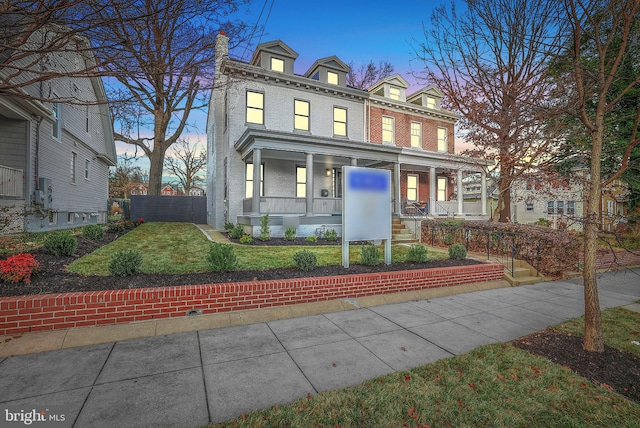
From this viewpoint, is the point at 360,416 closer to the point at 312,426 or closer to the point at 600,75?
the point at 312,426

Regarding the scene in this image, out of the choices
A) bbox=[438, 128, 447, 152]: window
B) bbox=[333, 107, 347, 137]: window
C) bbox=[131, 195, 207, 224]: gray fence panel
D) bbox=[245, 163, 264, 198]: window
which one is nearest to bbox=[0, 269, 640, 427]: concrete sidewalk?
bbox=[245, 163, 264, 198]: window

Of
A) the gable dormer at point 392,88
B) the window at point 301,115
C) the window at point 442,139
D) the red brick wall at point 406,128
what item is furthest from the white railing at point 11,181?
the window at point 442,139

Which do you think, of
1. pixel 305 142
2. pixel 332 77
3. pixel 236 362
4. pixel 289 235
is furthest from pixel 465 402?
pixel 332 77

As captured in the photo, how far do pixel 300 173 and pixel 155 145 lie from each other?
37.4 ft

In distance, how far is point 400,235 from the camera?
12.9 metres

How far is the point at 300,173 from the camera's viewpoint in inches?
609

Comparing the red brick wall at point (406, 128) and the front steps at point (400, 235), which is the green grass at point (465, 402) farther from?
the red brick wall at point (406, 128)

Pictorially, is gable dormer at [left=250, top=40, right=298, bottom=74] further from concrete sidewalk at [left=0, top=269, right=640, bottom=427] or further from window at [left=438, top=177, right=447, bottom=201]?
concrete sidewalk at [left=0, top=269, right=640, bottom=427]

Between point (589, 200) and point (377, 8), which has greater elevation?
Answer: point (377, 8)

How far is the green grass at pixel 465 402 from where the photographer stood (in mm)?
2420

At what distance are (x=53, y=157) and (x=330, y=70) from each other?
1359cm

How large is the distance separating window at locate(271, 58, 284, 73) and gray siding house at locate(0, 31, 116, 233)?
786cm

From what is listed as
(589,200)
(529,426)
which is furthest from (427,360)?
(589,200)

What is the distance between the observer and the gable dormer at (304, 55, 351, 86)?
15.9 m
